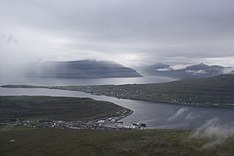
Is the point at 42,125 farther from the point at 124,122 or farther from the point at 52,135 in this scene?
the point at 124,122

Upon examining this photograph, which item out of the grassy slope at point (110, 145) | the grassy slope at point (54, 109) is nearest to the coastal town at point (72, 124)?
the grassy slope at point (54, 109)

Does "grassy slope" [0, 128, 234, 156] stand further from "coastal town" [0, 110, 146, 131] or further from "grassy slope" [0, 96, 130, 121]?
"grassy slope" [0, 96, 130, 121]

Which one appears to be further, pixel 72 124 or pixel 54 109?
Answer: pixel 54 109

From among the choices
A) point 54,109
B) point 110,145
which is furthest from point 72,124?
point 110,145

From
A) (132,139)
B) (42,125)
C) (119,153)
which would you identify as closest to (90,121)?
(42,125)

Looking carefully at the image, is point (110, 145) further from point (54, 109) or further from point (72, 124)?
point (54, 109)

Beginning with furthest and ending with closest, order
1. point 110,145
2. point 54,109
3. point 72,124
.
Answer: point 54,109
point 72,124
point 110,145

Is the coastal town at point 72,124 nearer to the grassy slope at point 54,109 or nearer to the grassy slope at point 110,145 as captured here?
the grassy slope at point 54,109
